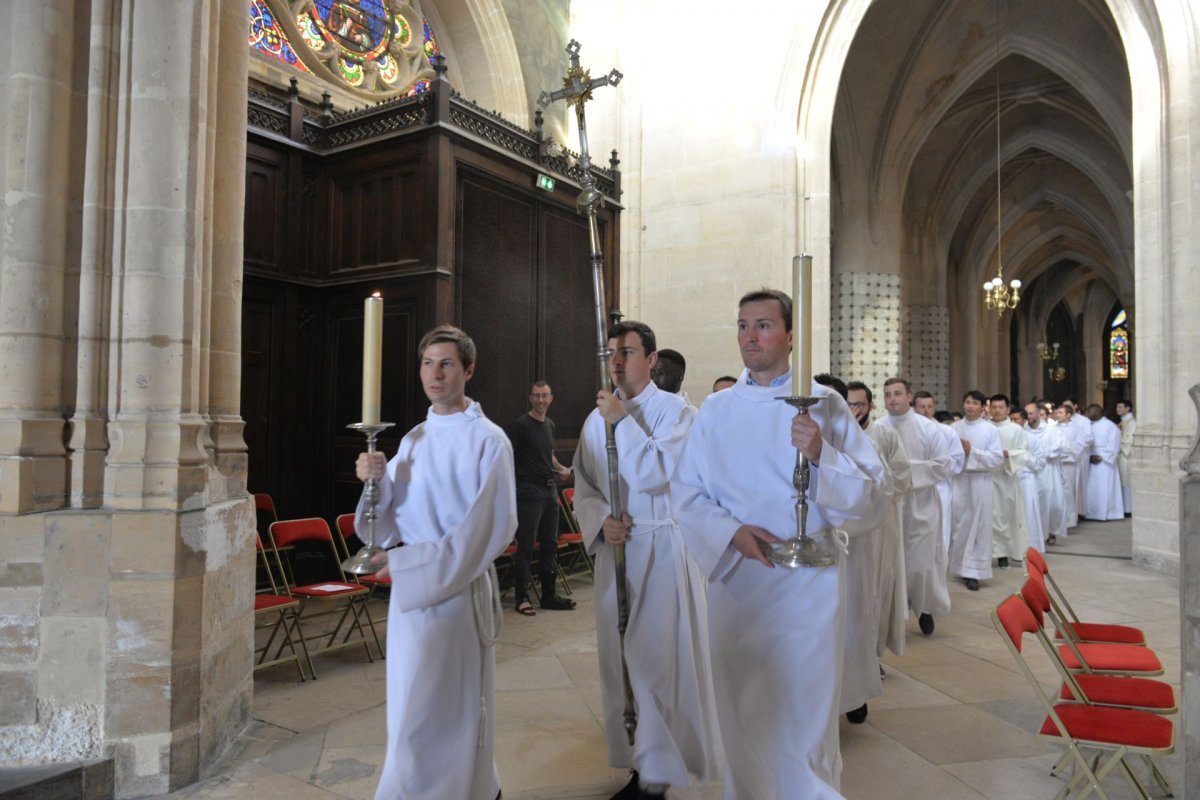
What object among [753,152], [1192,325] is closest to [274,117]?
[753,152]

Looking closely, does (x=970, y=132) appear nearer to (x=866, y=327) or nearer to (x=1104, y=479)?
(x=866, y=327)

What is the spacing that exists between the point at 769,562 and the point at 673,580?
Answer: 0.86m

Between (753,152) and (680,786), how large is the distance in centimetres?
852

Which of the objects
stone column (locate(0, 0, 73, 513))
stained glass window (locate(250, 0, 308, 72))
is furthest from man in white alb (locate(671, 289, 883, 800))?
stained glass window (locate(250, 0, 308, 72))

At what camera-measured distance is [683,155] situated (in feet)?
34.5

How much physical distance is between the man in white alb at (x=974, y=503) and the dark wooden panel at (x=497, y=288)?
409cm

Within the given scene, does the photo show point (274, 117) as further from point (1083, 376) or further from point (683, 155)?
point (1083, 376)

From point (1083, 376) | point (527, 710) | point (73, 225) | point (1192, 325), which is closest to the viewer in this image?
point (73, 225)

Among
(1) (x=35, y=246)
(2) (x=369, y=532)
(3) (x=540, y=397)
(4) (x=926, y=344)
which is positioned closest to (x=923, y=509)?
(3) (x=540, y=397)

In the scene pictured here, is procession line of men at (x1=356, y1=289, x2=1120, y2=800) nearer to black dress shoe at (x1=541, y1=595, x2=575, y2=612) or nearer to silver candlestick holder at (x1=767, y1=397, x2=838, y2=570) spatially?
silver candlestick holder at (x1=767, y1=397, x2=838, y2=570)

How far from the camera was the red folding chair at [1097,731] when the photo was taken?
8.70ft

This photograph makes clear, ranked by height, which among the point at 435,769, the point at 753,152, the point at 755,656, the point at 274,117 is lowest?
the point at 435,769

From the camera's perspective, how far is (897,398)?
6.32 m

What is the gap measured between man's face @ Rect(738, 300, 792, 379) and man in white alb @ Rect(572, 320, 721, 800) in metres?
0.70
